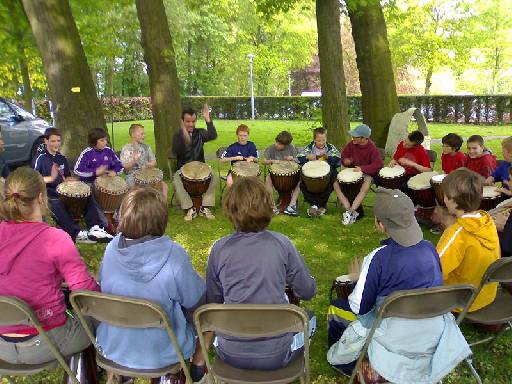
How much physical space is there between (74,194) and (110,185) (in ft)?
1.55

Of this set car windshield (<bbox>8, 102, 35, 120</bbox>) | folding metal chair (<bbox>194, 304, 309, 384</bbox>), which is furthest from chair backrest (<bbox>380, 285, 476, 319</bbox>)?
car windshield (<bbox>8, 102, 35, 120</bbox>)

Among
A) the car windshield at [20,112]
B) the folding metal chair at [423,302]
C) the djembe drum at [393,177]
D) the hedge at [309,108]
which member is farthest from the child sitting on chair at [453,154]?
the car windshield at [20,112]

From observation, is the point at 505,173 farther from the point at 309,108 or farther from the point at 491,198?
the point at 309,108

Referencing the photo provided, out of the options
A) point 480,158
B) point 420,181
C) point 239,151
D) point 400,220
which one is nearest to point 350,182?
point 420,181

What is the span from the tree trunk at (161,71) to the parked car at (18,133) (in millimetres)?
2977

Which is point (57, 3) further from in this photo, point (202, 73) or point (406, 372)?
point (202, 73)

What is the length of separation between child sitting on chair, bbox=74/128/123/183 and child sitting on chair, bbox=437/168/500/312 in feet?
14.5

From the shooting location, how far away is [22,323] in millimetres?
2359

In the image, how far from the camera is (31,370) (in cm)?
254

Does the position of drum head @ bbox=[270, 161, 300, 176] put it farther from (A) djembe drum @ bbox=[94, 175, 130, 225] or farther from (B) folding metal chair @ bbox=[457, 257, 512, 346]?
(B) folding metal chair @ bbox=[457, 257, 512, 346]

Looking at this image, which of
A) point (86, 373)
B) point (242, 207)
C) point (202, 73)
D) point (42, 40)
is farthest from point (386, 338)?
point (202, 73)

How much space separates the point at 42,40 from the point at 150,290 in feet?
23.5

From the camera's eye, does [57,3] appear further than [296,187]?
Yes

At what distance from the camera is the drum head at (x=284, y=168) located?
682 cm
